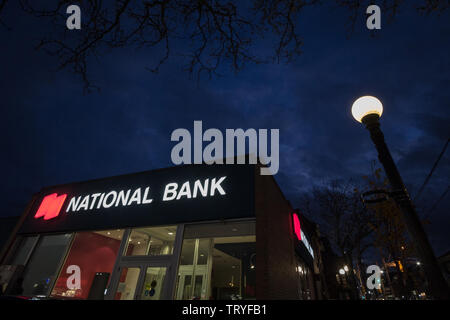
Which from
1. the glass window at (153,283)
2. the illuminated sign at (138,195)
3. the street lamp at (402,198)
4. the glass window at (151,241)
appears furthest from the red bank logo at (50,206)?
the street lamp at (402,198)

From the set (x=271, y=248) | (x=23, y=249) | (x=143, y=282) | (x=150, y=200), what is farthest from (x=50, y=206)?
(x=271, y=248)

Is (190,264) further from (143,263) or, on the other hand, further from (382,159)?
(382,159)

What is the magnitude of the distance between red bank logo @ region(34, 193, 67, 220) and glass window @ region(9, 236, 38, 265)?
1.25 metres

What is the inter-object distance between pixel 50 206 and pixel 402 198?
52.5 feet

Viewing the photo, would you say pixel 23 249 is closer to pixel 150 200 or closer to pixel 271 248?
pixel 150 200

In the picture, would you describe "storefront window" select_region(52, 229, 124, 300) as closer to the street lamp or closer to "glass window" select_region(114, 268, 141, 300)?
"glass window" select_region(114, 268, 141, 300)

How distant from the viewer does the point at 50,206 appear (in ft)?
42.2

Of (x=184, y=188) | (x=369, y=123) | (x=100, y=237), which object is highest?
(x=184, y=188)

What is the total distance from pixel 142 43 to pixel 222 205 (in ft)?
20.5

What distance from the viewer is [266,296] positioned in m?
6.71

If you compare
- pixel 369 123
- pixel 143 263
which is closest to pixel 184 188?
pixel 143 263

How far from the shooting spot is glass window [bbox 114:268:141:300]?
8.92 meters

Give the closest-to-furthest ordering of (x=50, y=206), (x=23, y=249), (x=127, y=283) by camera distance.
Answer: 1. (x=127, y=283)
2. (x=23, y=249)
3. (x=50, y=206)
